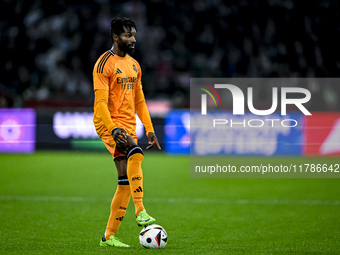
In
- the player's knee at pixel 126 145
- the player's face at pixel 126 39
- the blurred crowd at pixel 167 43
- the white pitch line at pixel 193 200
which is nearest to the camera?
the player's knee at pixel 126 145

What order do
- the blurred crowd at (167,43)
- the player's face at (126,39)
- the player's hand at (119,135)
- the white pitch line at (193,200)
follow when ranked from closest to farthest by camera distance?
the player's hand at (119,135), the player's face at (126,39), the white pitch line at (193,200), the blurred crowd at (167,43)

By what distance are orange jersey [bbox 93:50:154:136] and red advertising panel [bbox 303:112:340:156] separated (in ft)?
28.1

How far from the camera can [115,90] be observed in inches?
142

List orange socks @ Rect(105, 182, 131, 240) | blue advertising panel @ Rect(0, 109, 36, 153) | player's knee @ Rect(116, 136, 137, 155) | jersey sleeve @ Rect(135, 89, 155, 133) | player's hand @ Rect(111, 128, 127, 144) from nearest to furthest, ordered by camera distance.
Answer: player's hand @ Rect(111, 128, 127, 144), player's knee @ Rect(116, 136, 137, 155), orange socks @ Rect(105, 182, 131, 240), jersey sleeve @ Rect(135, 89, 155, 133), blue advertising panel @ Rect(0, 109, 36, 153)

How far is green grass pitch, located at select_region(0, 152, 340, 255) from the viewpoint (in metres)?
3.82

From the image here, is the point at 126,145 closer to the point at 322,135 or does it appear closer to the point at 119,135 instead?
the point at 119,135

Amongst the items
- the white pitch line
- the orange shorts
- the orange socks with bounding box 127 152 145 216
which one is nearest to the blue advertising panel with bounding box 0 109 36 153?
the white pitch line

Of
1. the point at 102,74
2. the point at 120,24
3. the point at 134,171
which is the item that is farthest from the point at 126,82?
the point at 134,171

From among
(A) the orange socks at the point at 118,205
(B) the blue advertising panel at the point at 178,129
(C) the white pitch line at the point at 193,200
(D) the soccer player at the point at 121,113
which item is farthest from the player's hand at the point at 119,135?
(B) the blue advertising panel at the point at 178,129

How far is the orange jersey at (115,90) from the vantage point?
11.4ft

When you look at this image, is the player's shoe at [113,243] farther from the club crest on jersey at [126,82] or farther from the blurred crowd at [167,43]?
the blurred crowd at [167,43]

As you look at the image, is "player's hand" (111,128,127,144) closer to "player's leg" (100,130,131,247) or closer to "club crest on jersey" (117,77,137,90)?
"player's leg" (100,130,131,247)

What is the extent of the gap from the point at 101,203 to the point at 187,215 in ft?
4.46

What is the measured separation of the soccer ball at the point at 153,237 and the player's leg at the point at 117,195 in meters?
0.26
